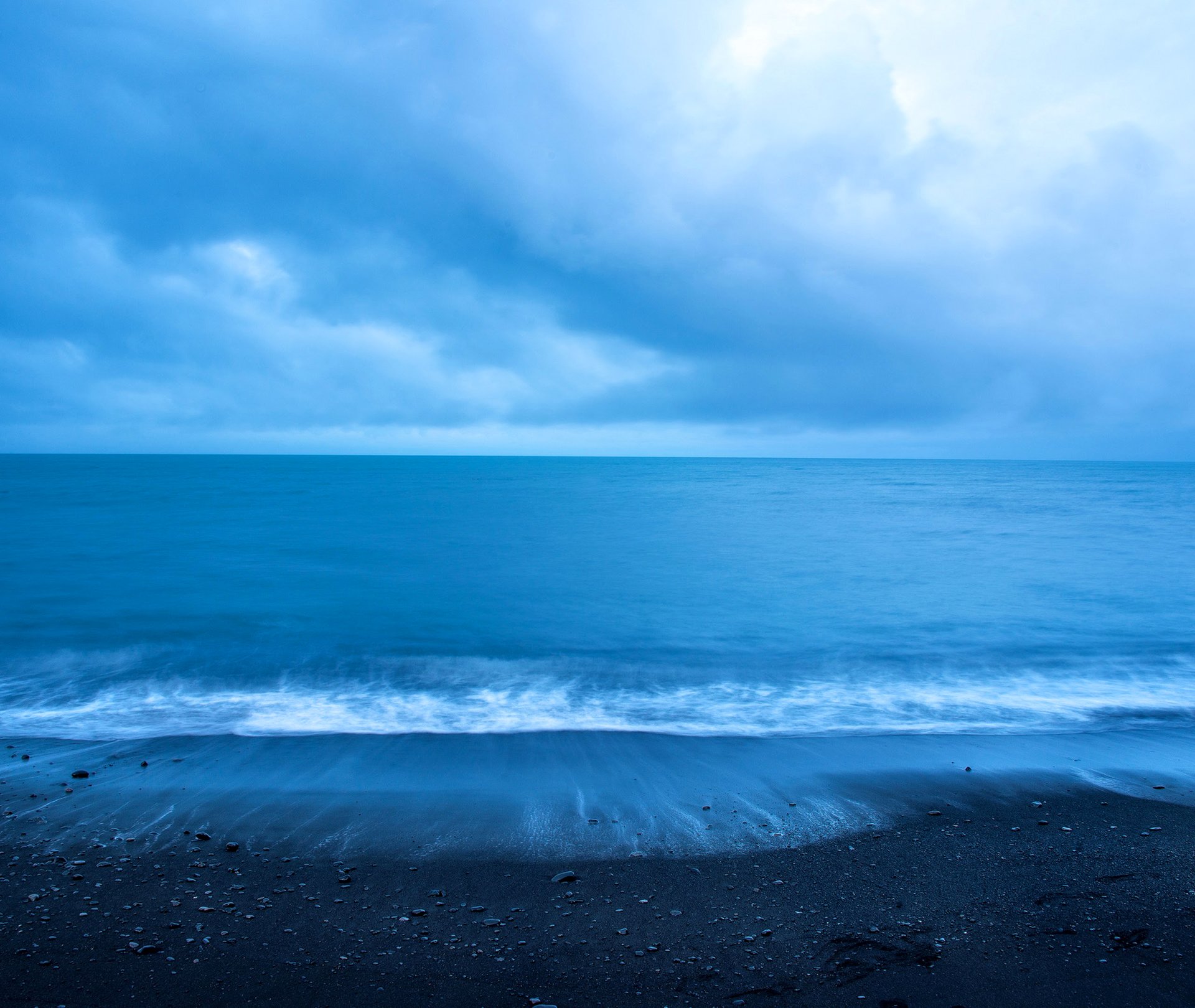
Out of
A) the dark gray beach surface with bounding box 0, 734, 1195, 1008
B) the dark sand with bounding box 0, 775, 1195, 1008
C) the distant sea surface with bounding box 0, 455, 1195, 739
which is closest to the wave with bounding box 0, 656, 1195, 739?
the distant sea surface with bounding box 0, 455, 1195, 739

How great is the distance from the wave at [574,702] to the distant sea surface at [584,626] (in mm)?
67

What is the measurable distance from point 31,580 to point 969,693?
28.3m

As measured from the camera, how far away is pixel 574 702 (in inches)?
473

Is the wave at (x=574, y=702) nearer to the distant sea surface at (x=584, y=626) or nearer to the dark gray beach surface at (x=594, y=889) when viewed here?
the distant sea surface at (x=584, y=626)

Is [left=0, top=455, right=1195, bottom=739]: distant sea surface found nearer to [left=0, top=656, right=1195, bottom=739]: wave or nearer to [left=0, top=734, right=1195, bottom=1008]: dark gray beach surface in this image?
[left=0, top=656, right=1195, bottom=739]: wave

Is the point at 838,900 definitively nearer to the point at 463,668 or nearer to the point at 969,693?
the point at 969,693

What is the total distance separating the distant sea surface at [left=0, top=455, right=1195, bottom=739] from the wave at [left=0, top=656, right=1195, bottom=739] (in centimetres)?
7

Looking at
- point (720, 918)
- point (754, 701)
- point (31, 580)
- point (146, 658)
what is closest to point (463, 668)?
point (754, 701)

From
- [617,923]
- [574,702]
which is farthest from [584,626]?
[617,923]

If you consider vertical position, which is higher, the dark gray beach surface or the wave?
the dark gray beach surface

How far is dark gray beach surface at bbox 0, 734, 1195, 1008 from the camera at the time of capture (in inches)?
194

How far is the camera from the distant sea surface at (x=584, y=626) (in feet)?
37.4

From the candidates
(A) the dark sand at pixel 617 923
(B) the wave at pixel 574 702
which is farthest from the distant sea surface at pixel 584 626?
(A) the dark sand at pixel 617 923

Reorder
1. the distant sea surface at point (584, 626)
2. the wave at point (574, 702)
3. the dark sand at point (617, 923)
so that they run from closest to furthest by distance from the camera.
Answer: the dark sand at point (617, 923) < the wave at point (574, 702) < the distant sea surface at point (584, 626)
